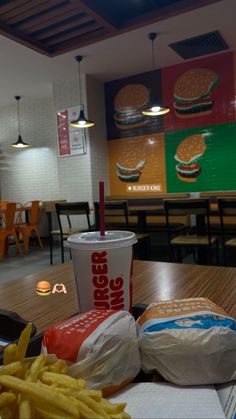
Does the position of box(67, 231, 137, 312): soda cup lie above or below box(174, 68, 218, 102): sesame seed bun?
below

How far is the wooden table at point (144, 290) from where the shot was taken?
81 cm

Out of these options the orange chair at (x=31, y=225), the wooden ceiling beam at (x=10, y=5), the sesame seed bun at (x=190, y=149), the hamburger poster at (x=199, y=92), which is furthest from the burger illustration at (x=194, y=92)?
the wooden ceiling beam at (x=10, y=5)

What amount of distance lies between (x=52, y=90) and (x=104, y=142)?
5.12ft

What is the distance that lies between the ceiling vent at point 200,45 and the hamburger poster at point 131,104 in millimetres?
783

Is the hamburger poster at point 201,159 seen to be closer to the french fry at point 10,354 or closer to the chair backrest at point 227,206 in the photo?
the chair backrest at point 227,206

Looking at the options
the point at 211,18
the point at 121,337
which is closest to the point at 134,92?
the point at 211,18

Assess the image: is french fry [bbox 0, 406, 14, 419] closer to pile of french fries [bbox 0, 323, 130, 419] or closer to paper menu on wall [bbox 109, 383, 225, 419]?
pile of french fries [bbox 0, 323, 130, 419]

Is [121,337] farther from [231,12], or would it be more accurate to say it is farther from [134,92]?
[134,92]

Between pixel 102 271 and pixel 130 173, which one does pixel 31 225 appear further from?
pixel 102 271

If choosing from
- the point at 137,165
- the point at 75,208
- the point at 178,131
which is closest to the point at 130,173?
the point at 137,165

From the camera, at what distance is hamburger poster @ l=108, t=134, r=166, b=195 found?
6238mm

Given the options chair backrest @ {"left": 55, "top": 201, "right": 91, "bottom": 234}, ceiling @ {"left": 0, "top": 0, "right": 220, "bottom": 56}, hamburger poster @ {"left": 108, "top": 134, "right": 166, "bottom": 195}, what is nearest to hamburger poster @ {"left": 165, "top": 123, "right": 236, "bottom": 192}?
hamburger poster @ {"left": 108, "top": 134, "right": 166, "bottom": 195}

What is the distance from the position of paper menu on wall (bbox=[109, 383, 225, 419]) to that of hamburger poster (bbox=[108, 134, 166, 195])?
5828mm

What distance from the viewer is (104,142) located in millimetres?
6656
